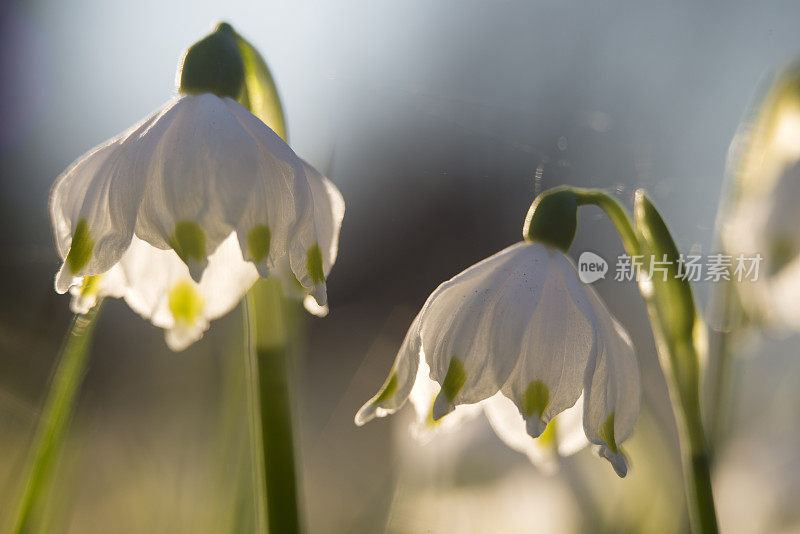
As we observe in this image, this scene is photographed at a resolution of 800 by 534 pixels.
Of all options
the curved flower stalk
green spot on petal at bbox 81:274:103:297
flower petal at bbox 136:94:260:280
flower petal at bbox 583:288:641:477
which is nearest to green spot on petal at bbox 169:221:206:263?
flower petal at bbox 136:94:260:280

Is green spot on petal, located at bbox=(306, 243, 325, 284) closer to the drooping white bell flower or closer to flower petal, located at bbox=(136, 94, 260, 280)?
flower petal, located at bbox=(136, 94, 260, 280)

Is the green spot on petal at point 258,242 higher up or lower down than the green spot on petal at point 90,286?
higher up

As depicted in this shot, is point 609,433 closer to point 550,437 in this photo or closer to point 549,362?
point 549,362

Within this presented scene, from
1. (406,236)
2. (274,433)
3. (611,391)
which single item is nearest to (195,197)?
(274,433)

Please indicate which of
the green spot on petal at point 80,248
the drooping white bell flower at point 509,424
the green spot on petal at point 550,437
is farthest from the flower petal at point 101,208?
the green spot on petal at point 550,437

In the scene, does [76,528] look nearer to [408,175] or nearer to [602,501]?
[602,501]

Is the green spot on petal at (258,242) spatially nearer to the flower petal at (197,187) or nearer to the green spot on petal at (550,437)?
the flower petal at (197,187)
